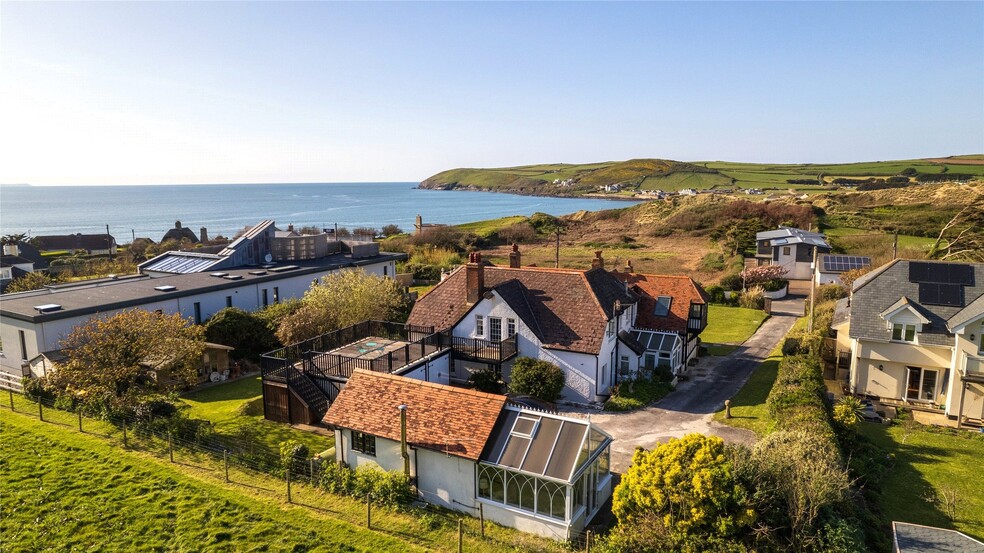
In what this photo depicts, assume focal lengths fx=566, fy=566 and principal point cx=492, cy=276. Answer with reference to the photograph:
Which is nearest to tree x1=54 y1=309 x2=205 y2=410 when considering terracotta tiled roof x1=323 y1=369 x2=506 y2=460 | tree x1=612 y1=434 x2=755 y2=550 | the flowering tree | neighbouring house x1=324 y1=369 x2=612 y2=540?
terracotta tiled roof x1=323 y1=369 x2=506 y2=460

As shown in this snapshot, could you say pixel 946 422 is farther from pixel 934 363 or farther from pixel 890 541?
pixel 890 541

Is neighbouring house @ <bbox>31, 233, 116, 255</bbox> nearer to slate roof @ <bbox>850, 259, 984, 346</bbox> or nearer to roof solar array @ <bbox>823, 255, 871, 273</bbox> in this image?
roof solar array @ <bbox>823, 255, 871, 273</bbox>

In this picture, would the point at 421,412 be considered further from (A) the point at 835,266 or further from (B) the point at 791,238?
(B) the point at 791,238

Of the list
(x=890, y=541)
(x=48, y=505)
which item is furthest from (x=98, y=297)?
(x=890, y=541)

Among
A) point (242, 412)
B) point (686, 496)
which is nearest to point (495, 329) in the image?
point (242, 412)

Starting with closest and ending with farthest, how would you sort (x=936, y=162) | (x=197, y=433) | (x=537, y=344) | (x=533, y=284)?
(x=197, y=433), (x=537, y=344), (x=533, y=284), (x=936, y=162)

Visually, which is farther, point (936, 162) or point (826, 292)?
point (936, 162)

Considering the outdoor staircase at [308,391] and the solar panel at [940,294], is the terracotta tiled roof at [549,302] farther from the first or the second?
the solar panel at [940,294]
